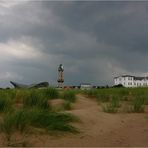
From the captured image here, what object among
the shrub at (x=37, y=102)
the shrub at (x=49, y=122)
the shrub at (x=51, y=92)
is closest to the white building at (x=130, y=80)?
the shrub at (x=51, y=92)

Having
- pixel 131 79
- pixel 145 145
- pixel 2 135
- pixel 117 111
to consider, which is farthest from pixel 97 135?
pixel 131 79

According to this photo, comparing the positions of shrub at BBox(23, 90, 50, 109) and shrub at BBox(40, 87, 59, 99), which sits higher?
shrub at BBox(40, 87, 59, 99)

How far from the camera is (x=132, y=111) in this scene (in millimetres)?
12477

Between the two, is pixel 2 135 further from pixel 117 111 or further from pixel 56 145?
pixel 117 111

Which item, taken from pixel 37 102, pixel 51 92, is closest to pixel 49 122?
pixel 37 102

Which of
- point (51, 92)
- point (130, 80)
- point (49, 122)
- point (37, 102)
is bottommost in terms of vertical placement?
point (49, 122)

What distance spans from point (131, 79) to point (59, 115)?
400 ft

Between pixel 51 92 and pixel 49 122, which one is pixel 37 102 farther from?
pixel 51 92

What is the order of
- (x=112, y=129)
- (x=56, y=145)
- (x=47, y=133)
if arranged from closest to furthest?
1. (x=56, y=145)
2. (x=47, y=133)
3. (x=112, y=129)

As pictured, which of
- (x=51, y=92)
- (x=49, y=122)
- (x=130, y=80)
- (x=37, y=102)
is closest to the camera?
(x=49, y=122)

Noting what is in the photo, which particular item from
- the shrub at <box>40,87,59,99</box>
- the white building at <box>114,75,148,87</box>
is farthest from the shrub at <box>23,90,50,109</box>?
the white building at <box>114,75,148,87</box>

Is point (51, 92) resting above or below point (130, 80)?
below

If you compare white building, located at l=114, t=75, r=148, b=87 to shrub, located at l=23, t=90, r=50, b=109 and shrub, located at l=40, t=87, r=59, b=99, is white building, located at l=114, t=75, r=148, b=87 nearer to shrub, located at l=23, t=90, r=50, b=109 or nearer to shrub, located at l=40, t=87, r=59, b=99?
shrub, located at l=40, t=87, r=59, b=99

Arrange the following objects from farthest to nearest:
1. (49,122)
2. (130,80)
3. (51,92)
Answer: (130,80), (51,92), (49,122)
